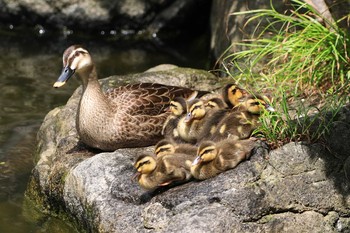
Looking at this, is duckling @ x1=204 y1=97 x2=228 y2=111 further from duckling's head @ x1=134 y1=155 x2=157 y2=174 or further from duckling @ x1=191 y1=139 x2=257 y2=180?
duckling's head @ x1=134 y1=155 x2=157 y2=174

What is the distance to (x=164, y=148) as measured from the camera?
6.66 meters

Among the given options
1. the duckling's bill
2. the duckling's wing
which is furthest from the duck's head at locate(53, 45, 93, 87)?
the duckling's bill

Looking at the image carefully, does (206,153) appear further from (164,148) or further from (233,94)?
(233,94)

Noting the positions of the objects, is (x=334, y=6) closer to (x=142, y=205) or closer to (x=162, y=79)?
(x=162, y=79)

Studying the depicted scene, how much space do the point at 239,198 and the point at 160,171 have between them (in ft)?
2.01

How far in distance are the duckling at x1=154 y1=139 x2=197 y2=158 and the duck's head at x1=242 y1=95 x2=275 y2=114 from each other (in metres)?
0.51

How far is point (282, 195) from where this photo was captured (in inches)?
245

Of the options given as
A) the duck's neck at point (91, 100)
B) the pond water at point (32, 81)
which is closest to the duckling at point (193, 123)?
the duck's neck at point (91, 100)

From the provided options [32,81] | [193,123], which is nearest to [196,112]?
[193,123]

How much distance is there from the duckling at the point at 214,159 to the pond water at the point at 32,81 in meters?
1.43

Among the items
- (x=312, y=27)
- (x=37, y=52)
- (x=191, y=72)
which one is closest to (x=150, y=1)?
(x=37, y=52)

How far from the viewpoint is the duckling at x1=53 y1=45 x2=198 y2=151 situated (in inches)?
284

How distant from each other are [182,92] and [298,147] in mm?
1504

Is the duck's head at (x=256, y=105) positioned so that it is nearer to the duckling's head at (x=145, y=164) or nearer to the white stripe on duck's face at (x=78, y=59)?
the duckling's head at (x=145, y=164)
